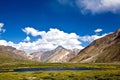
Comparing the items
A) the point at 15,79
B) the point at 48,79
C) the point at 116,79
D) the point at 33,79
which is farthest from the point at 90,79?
the point at 15,79

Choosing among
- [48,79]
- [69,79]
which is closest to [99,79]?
[69,79]

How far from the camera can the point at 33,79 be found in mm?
92562

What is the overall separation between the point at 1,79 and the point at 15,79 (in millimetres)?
5476

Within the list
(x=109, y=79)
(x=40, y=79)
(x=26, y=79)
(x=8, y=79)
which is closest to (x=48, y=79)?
(x=40, y=79)

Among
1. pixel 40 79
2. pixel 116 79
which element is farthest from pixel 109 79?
pixel 40 79

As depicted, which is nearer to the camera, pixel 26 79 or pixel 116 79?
pixel 116 79

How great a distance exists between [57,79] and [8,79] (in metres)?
17.8

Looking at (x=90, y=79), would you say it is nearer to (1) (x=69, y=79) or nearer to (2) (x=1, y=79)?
(1) (x=69, y=79)

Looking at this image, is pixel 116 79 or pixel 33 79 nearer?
pixel 116 79

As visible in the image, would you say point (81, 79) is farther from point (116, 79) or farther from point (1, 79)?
point (1, 79)

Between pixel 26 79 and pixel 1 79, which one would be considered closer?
pixel 1 79

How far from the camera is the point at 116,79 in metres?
86.9

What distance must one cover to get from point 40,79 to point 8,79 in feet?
38.1

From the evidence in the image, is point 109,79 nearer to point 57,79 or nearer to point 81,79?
point 81,79
